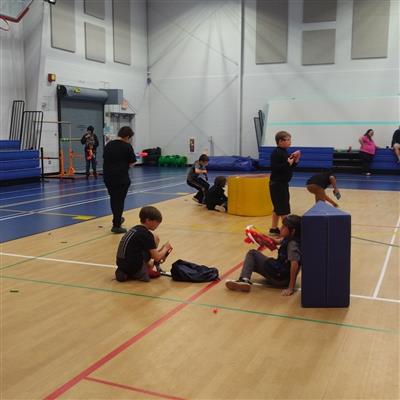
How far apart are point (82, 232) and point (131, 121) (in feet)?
52.2

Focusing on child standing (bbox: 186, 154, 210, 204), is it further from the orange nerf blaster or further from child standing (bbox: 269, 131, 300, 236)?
the orange nerf blaster

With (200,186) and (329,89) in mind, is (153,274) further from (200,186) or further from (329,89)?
(329,89)

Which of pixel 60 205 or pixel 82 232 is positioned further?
pixel 60 205

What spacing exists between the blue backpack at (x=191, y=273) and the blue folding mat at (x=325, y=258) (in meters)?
1.25

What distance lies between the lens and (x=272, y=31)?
21.9 m

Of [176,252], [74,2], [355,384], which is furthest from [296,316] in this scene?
[74,2]

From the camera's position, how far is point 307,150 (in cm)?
2047

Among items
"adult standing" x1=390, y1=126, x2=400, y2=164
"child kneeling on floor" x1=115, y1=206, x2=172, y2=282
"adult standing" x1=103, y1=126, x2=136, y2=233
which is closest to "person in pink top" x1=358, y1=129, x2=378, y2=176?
"adult standing" x1=390, y1=126, x2=400, y2=164

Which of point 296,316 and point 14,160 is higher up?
point 14,160

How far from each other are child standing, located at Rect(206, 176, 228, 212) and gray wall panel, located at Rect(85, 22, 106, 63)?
1190 cm

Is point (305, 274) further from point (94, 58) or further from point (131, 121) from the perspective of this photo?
point (131, 121)

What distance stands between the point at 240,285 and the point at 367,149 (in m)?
15.3

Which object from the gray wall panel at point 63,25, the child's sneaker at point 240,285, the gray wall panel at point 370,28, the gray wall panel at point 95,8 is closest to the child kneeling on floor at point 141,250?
the child's sneaker at point 240,285

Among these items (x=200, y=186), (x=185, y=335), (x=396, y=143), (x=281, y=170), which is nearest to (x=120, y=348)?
(x=185, y=335)
